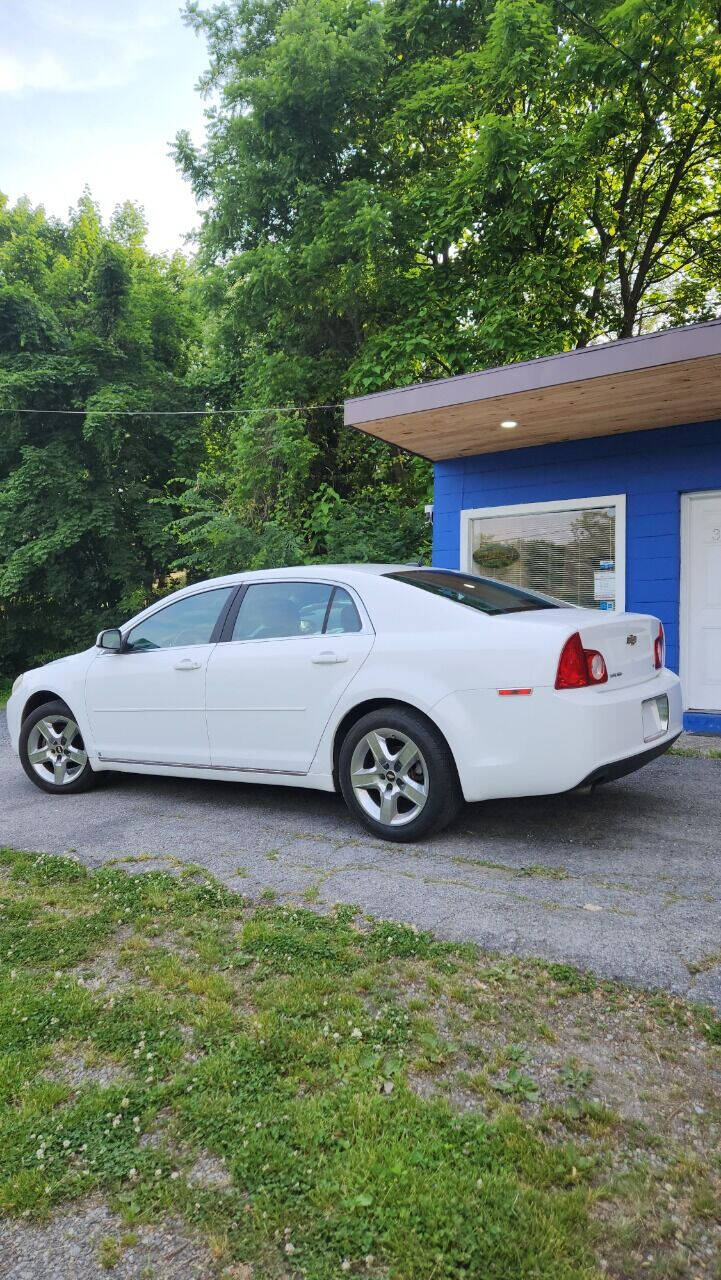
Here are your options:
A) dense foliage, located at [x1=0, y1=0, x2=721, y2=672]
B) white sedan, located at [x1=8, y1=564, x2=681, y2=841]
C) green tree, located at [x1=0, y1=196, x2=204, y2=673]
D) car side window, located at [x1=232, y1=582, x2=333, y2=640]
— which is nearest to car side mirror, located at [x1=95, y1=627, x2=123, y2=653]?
white sedan, located at [x1=8, y1=564, x2=681, y2=841]

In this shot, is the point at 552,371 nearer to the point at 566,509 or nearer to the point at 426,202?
the point at 566,509

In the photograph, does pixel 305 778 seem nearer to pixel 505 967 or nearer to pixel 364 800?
pixel 364 800

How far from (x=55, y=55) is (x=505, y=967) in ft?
51.9

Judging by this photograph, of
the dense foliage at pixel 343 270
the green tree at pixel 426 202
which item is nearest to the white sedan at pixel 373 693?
the dense foliage at pixel 343 270

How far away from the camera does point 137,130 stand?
45.6 feet

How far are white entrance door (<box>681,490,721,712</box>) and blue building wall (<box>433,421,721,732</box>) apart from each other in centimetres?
10

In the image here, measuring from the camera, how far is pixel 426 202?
527 inches

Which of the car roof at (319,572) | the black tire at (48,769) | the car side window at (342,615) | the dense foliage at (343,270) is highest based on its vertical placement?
the dense foliage at (343,270)

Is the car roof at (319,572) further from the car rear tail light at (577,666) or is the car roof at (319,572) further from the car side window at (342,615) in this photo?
the car rear tail light at (577,666)

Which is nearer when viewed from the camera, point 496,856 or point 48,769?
point 496,856

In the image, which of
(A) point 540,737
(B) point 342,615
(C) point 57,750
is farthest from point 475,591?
(C) point 57,750

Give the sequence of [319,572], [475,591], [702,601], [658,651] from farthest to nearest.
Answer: [702,601], [319,572], [475,591], [658,651]

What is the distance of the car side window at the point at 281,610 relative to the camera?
461 cm

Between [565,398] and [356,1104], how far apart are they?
592cm
